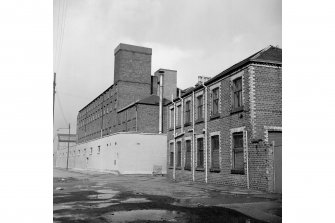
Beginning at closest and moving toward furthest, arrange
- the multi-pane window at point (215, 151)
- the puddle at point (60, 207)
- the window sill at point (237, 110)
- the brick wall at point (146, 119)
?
1. the puddle at point (60, 207)
2. the window sill at point (237, 110)
3. the multi-pane window at point (215, 151)
4. the brick wall at point (146, 119)

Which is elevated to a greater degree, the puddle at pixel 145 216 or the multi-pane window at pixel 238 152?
the multi-pane window at pixel 238 152

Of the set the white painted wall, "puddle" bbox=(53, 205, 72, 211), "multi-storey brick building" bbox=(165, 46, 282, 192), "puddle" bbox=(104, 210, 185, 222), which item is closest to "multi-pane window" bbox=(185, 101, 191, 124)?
"multi-storey brick building" bbox=(165, 46, 282, 192)

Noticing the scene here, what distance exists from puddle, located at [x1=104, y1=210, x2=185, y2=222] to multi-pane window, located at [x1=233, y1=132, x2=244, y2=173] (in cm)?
718

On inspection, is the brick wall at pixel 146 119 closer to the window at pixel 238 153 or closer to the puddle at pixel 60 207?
the window at pixel 238 153

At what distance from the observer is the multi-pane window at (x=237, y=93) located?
48.3ft

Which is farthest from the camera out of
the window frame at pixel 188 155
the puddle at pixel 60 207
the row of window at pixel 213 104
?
the window frame at pixel 188 155

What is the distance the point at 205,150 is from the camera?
56.7 feet

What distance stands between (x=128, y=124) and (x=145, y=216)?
28508 millimetres

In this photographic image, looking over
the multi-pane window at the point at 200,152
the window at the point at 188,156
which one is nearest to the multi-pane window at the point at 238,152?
the multi-pane window at the point at 200,152

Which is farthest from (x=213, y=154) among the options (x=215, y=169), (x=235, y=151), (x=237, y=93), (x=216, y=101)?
(x=237, y=93)

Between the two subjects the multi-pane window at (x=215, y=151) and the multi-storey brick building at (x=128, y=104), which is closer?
the multi-pane window at (x=215, y=151)
